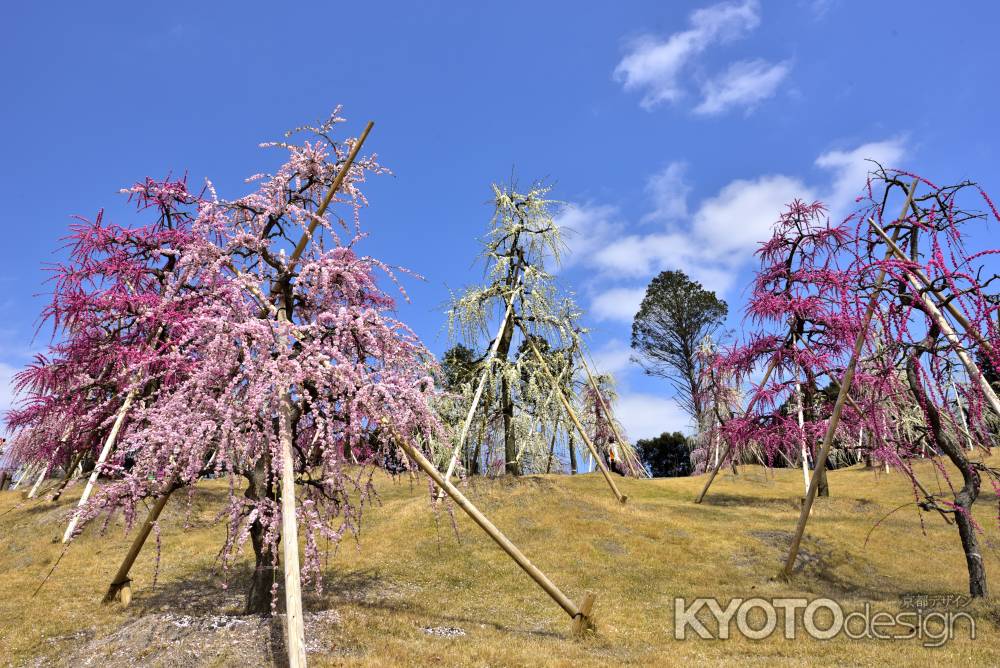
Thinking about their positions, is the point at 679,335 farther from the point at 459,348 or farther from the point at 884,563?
the point at 884,563

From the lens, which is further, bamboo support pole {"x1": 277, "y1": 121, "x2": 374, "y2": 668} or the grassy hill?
the grassy hill

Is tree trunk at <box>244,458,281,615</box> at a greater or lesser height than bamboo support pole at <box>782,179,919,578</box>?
lesser

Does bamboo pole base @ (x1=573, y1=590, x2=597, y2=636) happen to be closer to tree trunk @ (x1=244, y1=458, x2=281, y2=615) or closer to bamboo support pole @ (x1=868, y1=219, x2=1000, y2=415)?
tree trunk @ (x1=244, y1=458, x2=281, y2=615)

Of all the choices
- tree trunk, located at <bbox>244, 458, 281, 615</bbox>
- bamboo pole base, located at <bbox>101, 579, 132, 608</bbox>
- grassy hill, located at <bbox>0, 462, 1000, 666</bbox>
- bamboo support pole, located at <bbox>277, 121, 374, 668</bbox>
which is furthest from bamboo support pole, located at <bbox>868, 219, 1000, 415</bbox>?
bamboo pole base, located at <bbox>101, 579, 132, 608</bbox>

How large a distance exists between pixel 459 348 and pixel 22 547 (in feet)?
92.6

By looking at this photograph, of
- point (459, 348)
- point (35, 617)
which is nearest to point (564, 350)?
point (35, 617)

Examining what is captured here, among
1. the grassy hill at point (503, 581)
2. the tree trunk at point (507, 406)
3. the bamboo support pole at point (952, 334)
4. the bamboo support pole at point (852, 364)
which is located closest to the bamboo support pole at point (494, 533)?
the grassy hill at point (503, 581)

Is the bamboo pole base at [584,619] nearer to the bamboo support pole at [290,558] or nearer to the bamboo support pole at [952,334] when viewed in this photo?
the bamboo support pole at [290,558]

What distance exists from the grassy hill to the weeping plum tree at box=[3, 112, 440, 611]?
869mm

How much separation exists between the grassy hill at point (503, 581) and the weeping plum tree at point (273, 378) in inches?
34.2

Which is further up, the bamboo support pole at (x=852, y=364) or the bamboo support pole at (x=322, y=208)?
the bamboo support pole at (x=322, y=208)

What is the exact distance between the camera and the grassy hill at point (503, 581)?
8180mm

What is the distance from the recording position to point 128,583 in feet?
34.5

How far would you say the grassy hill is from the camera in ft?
26.8
